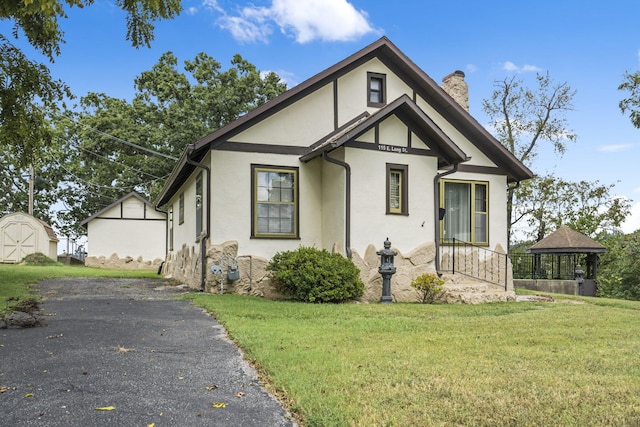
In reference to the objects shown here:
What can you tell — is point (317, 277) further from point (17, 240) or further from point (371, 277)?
point (17, 240)

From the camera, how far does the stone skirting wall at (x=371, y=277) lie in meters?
12.0

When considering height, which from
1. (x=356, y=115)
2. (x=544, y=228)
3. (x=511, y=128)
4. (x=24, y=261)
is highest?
(x=511, y=128)

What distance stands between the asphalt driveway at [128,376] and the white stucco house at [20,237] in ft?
75.6

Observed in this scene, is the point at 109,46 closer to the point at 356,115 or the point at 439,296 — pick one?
the point at 356,115

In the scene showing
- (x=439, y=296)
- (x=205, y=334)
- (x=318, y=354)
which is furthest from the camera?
(x=439, y=296)

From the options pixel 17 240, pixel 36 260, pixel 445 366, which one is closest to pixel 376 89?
pixel 445 366

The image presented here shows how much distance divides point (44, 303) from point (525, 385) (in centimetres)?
895

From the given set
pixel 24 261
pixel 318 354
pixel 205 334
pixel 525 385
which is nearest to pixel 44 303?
pixel 205 334

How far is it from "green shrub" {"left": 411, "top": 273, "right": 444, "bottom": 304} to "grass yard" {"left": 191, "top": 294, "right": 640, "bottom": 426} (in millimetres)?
2655

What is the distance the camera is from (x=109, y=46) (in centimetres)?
1695

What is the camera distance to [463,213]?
48.1ft

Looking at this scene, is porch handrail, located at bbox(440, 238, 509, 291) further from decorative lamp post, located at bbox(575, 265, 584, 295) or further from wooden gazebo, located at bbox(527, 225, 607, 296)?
wooden gazebo, located at bbox(527, 225, 607, 296)

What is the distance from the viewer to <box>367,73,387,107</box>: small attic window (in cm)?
1418

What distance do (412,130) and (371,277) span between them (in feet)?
12.0
